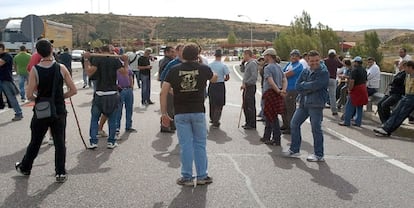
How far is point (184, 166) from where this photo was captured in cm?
612

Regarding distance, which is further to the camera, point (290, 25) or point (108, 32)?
point (108, 32)

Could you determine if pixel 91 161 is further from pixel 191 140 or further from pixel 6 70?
pixel 6 70

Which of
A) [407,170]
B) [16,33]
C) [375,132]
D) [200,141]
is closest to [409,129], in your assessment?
[375,132]

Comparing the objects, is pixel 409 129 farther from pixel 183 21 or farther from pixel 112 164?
pixel 183 21

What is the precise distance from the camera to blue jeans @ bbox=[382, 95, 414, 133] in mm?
9914

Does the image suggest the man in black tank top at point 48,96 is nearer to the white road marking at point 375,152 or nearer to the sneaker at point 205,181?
the sneaker at point 205,181

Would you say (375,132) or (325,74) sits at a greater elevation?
(325,74)

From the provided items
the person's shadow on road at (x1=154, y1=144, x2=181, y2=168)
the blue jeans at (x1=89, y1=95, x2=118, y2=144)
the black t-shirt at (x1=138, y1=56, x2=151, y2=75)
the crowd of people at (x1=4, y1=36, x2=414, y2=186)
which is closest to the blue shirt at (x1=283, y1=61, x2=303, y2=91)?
the crowd of people at (x1=4, y1=36, x2=414, y2=186)

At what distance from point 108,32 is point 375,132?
155048 millimetres

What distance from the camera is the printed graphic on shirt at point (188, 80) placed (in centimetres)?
591

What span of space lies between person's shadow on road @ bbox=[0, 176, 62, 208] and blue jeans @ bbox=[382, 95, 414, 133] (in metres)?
6.79

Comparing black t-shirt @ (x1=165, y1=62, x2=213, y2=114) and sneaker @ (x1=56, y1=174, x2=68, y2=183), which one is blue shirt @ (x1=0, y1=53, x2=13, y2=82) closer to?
sneaker @ (x1=56, y1=174, x2=68, y2=183)

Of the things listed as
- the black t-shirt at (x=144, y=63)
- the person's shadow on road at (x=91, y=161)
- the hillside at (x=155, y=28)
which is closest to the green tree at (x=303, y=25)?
the black t-shirt at (x=144, y=63)

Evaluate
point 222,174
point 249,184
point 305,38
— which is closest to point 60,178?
point 222,174
